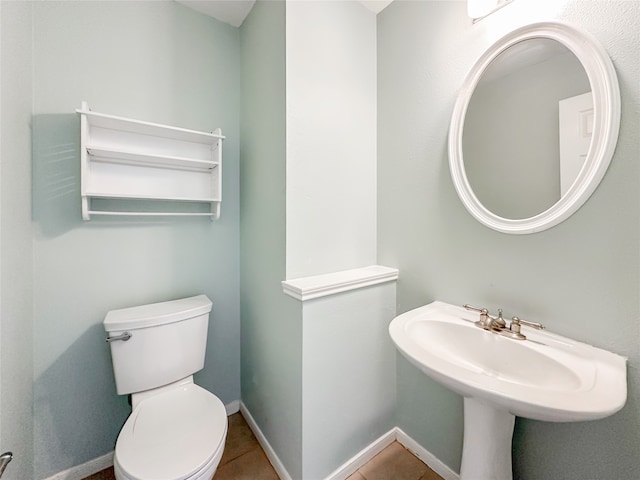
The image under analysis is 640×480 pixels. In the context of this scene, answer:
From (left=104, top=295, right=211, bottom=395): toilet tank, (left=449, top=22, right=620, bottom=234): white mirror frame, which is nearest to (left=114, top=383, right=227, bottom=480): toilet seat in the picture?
(left=104, top=295, right=211, bottom=395): toilet tank

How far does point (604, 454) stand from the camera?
32.8 inches

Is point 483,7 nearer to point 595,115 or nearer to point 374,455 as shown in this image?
point 595,115

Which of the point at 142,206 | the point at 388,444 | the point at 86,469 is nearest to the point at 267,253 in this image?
the point at 142,206

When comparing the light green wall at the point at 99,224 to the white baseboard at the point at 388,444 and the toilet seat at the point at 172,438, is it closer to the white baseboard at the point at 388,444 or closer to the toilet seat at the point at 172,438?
the toilet seat at the point at 172,438

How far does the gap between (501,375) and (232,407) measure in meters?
1.58

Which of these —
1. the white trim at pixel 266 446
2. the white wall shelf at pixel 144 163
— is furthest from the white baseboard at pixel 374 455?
the white wall shelf at pixel 144 163

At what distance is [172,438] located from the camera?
39.0 inches

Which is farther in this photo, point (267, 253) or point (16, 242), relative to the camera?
point (267, 253)

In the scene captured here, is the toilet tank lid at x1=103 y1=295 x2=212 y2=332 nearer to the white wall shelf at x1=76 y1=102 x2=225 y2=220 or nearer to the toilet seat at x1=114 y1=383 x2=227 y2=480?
the toilet seat at x1=114 y1=383 x2=227 y2=480

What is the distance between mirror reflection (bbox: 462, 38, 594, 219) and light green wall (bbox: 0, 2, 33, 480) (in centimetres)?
175

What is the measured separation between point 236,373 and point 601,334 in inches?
71.3

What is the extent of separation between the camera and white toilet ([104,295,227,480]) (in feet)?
2.95

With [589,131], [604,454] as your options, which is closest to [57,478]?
[604,454]

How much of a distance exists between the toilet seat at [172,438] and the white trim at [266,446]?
1.47 ft
